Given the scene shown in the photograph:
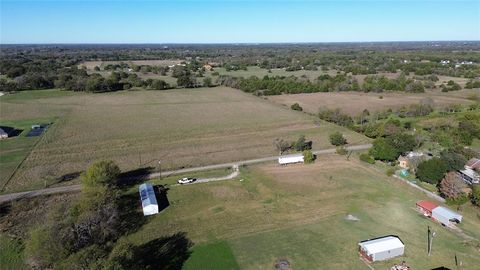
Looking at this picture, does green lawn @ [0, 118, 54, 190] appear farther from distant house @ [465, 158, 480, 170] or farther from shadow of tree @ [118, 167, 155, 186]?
distant house @ [465, 158, 480, 170]

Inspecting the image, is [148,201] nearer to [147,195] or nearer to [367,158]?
[147,195]

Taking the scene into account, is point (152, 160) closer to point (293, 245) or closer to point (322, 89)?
point (293, 245)

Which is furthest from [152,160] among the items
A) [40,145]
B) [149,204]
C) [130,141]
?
[40,145]

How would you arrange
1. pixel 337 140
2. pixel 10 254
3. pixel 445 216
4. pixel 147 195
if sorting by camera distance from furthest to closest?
pixel 337 140 → pixel 147 195 → pixel 445 216 → pixel 10 254

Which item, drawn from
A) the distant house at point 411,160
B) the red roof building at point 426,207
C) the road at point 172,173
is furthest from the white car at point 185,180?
the distant house at point 411,160

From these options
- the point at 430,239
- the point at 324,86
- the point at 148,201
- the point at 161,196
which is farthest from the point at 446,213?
the point at 324,86
